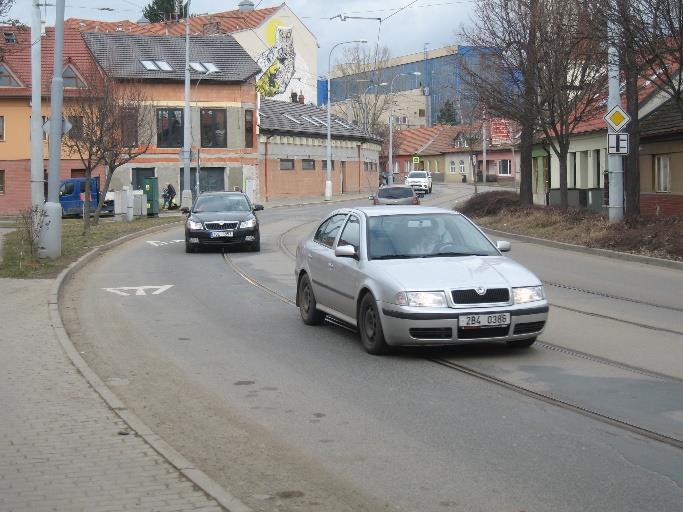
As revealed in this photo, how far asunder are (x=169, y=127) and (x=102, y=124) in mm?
27288

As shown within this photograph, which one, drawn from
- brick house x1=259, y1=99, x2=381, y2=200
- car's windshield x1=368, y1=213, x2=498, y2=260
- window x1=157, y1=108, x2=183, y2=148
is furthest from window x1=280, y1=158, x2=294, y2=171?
car's windshield x1=368, y1=213, x2=498, y2=260

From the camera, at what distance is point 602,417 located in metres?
7.41

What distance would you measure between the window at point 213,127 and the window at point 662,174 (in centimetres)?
3245

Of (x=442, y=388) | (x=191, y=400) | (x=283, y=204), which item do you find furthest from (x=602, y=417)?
(x=283, y=204)

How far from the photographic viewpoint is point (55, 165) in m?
19.8

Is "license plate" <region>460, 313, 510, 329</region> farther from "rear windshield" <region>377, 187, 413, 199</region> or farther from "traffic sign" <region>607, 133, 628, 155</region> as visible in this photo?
"rear windshield" <region>377, 187, 413, 199</region>

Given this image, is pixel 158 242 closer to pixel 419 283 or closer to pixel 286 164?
pixel 419 283

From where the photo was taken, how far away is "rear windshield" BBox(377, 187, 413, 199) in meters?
38.8

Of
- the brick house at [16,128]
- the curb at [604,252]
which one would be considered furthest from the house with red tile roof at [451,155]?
the curb at [604,252]

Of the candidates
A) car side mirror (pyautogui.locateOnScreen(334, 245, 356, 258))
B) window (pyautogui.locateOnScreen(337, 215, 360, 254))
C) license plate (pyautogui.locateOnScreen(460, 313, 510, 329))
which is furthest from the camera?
window (pyautogui.locateOnScreen(337, 215, 360, 254))

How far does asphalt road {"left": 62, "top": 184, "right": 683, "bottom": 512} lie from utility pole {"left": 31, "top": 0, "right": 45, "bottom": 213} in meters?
7.58

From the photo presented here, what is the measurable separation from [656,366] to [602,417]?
225 cm

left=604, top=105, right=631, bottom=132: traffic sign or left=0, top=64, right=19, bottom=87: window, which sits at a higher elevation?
left=0, top=64, right=19, bottom=87: window

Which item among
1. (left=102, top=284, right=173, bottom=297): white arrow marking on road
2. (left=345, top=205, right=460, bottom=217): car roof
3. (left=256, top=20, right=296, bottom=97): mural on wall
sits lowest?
(left=102, top=284, right=173, bottom=297): white arrow marking on road
